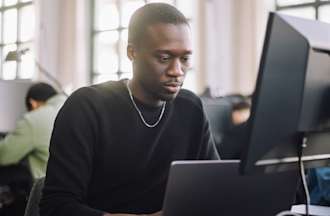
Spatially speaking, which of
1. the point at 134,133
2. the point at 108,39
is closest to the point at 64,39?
the point at 108,39

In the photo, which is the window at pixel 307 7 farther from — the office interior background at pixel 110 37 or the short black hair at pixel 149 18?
the short black hair at pixel 149 18

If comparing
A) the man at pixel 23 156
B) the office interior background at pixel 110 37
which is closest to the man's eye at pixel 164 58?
the man at pixel 23 156

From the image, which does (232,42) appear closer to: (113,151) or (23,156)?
(23,156)

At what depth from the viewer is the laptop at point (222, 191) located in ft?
3.33

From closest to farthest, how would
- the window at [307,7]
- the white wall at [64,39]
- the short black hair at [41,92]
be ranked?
the short black hair at [41,92] < the window at [307,7] < the white wall at [64,39]

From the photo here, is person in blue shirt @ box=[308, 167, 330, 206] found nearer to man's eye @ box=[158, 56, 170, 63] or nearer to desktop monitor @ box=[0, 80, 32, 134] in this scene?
man's eye @ box=[158, 56, 170, 63]

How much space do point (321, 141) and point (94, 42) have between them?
5.01 m

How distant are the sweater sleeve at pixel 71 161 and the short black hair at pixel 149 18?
0.66 feet

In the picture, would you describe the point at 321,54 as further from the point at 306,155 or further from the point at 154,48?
the point at 154,48

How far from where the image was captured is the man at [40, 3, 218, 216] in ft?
4.20

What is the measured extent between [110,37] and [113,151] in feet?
14.7

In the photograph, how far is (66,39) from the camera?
5770 millimetres

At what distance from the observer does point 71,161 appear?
1.28 meters

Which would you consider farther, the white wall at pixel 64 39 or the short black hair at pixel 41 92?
the white wall at pixel 64 39
